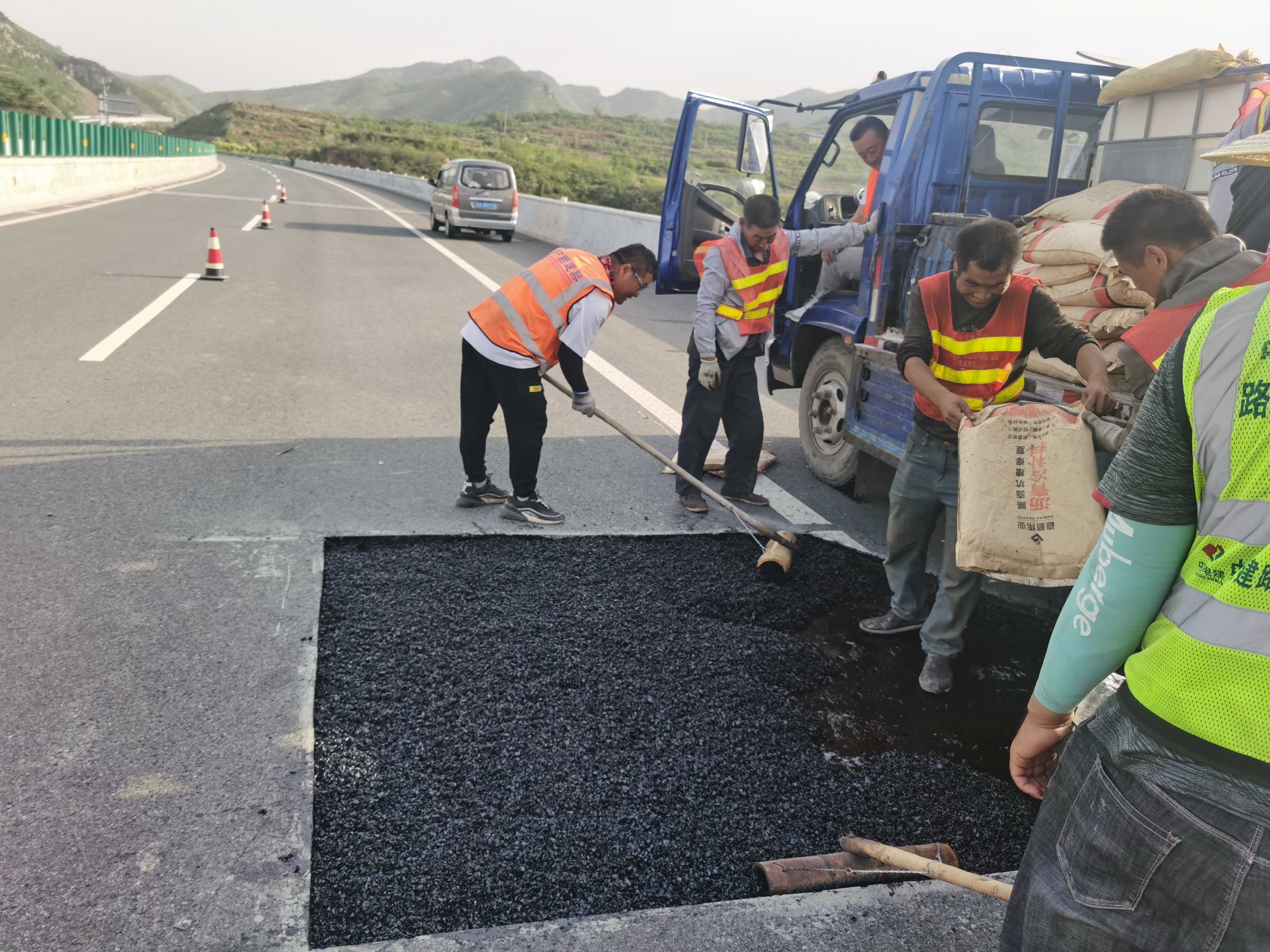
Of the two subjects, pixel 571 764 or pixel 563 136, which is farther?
pixel 563 136

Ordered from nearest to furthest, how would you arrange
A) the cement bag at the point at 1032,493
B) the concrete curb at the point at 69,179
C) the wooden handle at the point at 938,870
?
the wooden handle at the point at 938,870
the cement bag at the point at 1032,493
the concrete curb at the point at 69,179

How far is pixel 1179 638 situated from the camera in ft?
3.88

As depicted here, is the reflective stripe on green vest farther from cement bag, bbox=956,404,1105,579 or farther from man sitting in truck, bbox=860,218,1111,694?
man sitting in truck, bbox=860,218,1111,694

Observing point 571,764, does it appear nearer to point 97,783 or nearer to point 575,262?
point 97,783

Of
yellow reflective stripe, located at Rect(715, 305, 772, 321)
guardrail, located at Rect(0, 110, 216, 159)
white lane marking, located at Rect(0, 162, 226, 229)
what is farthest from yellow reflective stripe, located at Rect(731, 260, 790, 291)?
guardrail, located at Rect(0, 110, 216, 159)

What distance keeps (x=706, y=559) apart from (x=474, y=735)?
1862 millimetres

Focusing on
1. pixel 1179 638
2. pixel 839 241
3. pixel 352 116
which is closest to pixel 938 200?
pixel 839 241

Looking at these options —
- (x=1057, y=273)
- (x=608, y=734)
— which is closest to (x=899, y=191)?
(x=1057, y=273)

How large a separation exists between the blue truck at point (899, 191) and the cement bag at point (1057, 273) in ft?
1.27

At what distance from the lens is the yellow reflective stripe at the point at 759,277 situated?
5.29 m

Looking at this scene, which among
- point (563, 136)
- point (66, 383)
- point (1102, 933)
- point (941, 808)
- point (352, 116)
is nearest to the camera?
point (1102, 933)

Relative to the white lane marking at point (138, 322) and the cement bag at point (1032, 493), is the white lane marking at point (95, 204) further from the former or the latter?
the cement bag at point (1032, 493)

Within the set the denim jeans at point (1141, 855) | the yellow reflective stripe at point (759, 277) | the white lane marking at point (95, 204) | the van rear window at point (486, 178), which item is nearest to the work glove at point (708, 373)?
the yellow reflective stripe at point (759, 277)

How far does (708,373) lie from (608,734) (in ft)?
8.84
